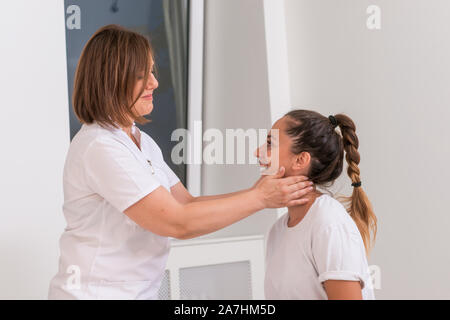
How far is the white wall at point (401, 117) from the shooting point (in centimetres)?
181

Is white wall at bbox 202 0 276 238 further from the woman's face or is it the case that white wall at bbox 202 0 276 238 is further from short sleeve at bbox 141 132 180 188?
the woman's face

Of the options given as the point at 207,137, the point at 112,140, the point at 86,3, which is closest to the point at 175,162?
the point at 207,137

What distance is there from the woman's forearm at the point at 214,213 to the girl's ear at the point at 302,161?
19cm

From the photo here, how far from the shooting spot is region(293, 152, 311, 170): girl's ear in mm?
1385

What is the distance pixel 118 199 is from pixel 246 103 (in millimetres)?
1294

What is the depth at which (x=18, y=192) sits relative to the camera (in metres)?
1.76

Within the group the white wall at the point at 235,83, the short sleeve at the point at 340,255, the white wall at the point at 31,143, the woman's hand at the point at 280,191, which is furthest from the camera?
the white wall at the point at 235,83

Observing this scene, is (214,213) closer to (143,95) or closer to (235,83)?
(143,95)

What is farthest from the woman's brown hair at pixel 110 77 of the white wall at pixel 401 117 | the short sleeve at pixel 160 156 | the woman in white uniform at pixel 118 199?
the white wall at pixel 401 117

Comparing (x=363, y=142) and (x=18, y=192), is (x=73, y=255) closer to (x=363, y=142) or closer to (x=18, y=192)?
(x=18, y=192)

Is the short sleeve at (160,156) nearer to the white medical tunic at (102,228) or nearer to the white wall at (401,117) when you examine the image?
the white medical tunic at (102,228)

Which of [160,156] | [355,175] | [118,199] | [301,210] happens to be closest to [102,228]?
[118,199]
